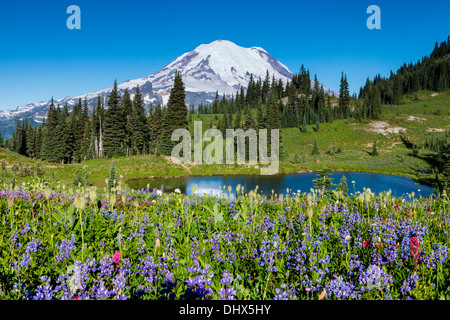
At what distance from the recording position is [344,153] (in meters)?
85.9

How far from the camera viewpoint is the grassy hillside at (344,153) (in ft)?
167

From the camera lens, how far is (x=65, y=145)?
7506 cm

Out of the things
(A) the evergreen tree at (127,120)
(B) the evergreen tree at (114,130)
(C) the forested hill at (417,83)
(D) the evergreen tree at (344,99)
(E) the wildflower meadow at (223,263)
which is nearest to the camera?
(E) the wildflower meadow at (223,263)

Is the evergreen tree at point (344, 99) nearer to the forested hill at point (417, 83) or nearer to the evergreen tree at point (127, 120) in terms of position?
the forested hill at point (417, 83)

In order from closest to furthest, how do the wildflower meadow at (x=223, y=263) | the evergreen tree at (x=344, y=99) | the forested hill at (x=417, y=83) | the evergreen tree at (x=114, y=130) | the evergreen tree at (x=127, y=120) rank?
the wildflower meadow at (x=223, y=263) < the evergreen tree at (x=114, y=130) < the evergreen tree at (x=127, y=120) < the evergreen tree at (x=344, y=99) < the forested hill at (x=417, y=83)

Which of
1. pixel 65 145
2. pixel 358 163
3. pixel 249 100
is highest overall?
pixel 249 100

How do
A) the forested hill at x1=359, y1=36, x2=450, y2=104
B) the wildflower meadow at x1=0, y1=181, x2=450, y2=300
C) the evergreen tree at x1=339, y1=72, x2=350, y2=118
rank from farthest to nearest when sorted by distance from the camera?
the forested hill at x1=359, y1=36, x2=450, y2=104, the evergreen tree at x1=339, y1=72, x2=350, y2=118, the wildflower meadow at x1=0, y1=181, x2=450, y2=300

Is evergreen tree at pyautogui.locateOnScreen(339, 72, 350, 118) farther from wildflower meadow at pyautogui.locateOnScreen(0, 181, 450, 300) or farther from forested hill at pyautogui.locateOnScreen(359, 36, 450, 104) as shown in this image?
wildflower meadow at pyautogui.locateOnScreen(0, 181, 450, 300)

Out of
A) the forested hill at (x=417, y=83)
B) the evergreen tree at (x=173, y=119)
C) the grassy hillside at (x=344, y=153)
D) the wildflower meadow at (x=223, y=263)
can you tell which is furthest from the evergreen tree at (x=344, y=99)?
the wildflower meadow at (x=223, y=263)

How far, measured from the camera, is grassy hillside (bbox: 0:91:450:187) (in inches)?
2004

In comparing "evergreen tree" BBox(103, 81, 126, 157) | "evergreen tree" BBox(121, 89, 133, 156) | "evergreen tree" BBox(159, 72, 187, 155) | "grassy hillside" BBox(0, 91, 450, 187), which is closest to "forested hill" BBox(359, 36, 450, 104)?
"grassy hillside" BBox(0, 91, 450, 187)
